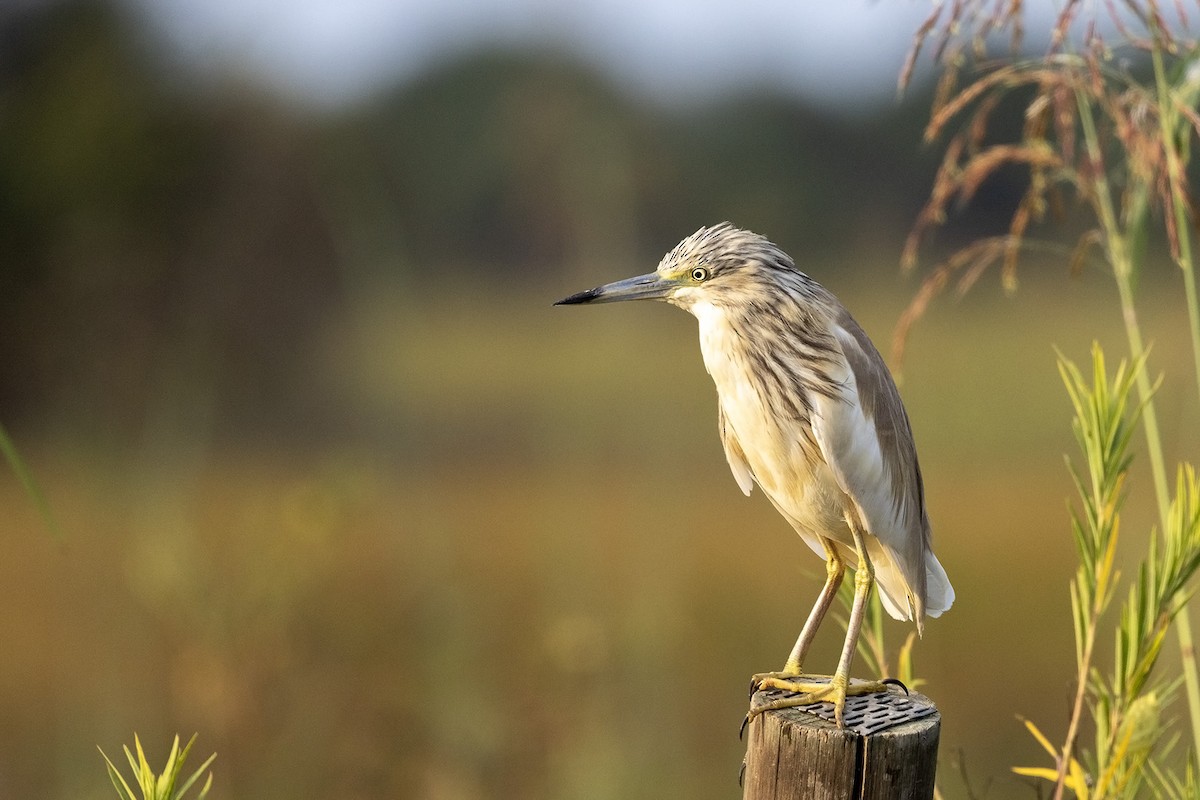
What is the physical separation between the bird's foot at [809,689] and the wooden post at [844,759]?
56 millimetres

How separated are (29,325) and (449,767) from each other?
15.3ft

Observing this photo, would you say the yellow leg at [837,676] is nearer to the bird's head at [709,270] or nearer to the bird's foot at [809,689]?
the bird's foot at [809,689]

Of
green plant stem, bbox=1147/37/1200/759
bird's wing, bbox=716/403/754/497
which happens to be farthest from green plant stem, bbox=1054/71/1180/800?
bird's wing, bbox=716/403/754/497

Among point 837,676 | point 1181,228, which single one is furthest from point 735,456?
point 1181,228

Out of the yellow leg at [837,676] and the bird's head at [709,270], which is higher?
the bird's head at [709,270]

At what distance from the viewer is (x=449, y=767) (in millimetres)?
3018

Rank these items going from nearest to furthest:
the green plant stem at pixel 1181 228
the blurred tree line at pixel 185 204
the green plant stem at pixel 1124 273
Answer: the green plant stem at pixel 1181 228 → the green plant stem at pixel 1124 273 → the blurred tree line at pixel 185 204

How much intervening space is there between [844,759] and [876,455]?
54 centimetres

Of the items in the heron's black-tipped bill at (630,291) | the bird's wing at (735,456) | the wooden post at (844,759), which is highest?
the heron's black-tipped bill at (630,291)

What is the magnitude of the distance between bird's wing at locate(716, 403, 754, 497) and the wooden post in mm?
529

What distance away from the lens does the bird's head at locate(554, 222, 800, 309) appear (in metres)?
1.81

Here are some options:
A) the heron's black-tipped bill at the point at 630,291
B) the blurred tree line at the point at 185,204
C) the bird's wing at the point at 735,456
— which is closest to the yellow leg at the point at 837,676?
the bird's wing at the point at 735,456

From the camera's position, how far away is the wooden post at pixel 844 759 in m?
1.39

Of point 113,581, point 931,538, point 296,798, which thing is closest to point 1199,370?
point 931,538
